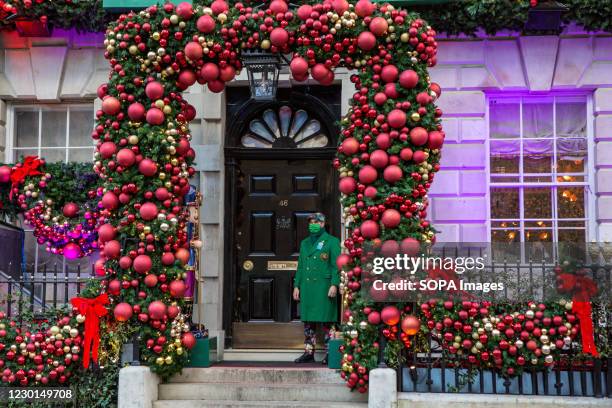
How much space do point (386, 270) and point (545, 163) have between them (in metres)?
3.87

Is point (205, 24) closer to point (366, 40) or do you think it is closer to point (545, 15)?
point (366, 40)

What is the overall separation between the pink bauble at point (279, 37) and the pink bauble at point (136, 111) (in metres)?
1.63

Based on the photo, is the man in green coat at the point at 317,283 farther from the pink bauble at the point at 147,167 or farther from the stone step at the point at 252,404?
the pink bauble at the point at 147,167

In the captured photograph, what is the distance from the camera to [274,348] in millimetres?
11305

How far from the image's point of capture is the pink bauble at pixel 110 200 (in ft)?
Answer: 29.5

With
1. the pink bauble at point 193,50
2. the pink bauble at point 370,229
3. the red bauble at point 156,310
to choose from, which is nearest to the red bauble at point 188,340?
the red bauble at point 156,310

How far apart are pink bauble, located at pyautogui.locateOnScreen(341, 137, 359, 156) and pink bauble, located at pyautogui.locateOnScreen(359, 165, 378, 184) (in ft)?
0.81

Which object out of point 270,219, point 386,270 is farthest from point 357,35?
point 270,219

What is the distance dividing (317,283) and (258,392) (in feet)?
5.65

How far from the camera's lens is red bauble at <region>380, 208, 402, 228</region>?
8.56 m

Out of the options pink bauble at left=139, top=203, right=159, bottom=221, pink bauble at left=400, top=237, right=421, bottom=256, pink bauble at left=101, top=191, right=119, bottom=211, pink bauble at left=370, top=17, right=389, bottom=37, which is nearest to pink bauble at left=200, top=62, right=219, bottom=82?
pink bauble at left=139, top=203, right=159, bottom=221

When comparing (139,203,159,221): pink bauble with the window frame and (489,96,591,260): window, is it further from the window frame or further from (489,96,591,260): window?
(489,96,591,260): window

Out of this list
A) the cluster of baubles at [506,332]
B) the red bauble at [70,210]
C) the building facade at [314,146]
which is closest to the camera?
the cluster of baubles at [506,332]

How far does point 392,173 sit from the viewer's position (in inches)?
339
